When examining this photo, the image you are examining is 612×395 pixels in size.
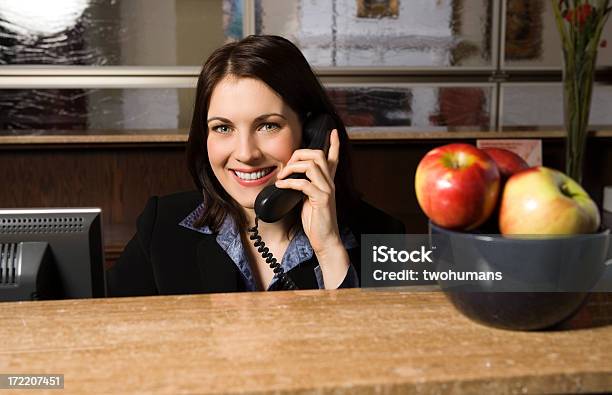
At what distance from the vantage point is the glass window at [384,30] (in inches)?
118

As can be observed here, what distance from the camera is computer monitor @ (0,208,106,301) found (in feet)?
2.96

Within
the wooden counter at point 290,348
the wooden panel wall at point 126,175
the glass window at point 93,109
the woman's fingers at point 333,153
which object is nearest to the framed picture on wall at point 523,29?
the wooden panel wall at point 126,175

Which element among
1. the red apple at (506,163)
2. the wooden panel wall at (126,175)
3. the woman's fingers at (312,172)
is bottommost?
the wooden panel wall at (126,175)

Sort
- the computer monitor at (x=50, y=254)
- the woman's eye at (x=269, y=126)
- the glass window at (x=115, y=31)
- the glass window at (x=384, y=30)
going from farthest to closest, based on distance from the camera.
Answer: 1. the glass window at (x=384, y=30)
2. the glass window at (x=115, y=31)
3. the woman's eye at (x=269, y=126)
4. the computer monitor at (x=50, y=254)

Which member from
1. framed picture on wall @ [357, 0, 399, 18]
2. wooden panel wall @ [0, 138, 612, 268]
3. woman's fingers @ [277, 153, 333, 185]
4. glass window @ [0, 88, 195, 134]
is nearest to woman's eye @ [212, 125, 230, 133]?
woman's fingers @ [277, 153, 333, 185]

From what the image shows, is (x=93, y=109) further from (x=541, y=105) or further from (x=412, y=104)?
(x=541, y=105)

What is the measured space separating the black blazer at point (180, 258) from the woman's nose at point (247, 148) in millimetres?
203

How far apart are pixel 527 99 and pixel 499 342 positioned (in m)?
2.71

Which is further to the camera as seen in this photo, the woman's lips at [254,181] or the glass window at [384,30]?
the glass window at [384,30]

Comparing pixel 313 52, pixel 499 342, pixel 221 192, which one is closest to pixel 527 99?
pixel 313 52

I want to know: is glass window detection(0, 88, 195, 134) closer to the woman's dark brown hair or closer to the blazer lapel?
the woman's dark brown hair

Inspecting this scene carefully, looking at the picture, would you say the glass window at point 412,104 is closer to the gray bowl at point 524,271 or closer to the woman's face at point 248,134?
the woman's face at point 248,134

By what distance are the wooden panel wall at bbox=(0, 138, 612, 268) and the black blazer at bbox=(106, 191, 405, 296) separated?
0.75 m

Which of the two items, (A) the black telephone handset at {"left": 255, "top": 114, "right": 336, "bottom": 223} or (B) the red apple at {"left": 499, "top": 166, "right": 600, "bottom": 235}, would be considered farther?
(A) the black telephone handset at {"left": 255, "top": 114, "right": 336, "bottom": 223}
